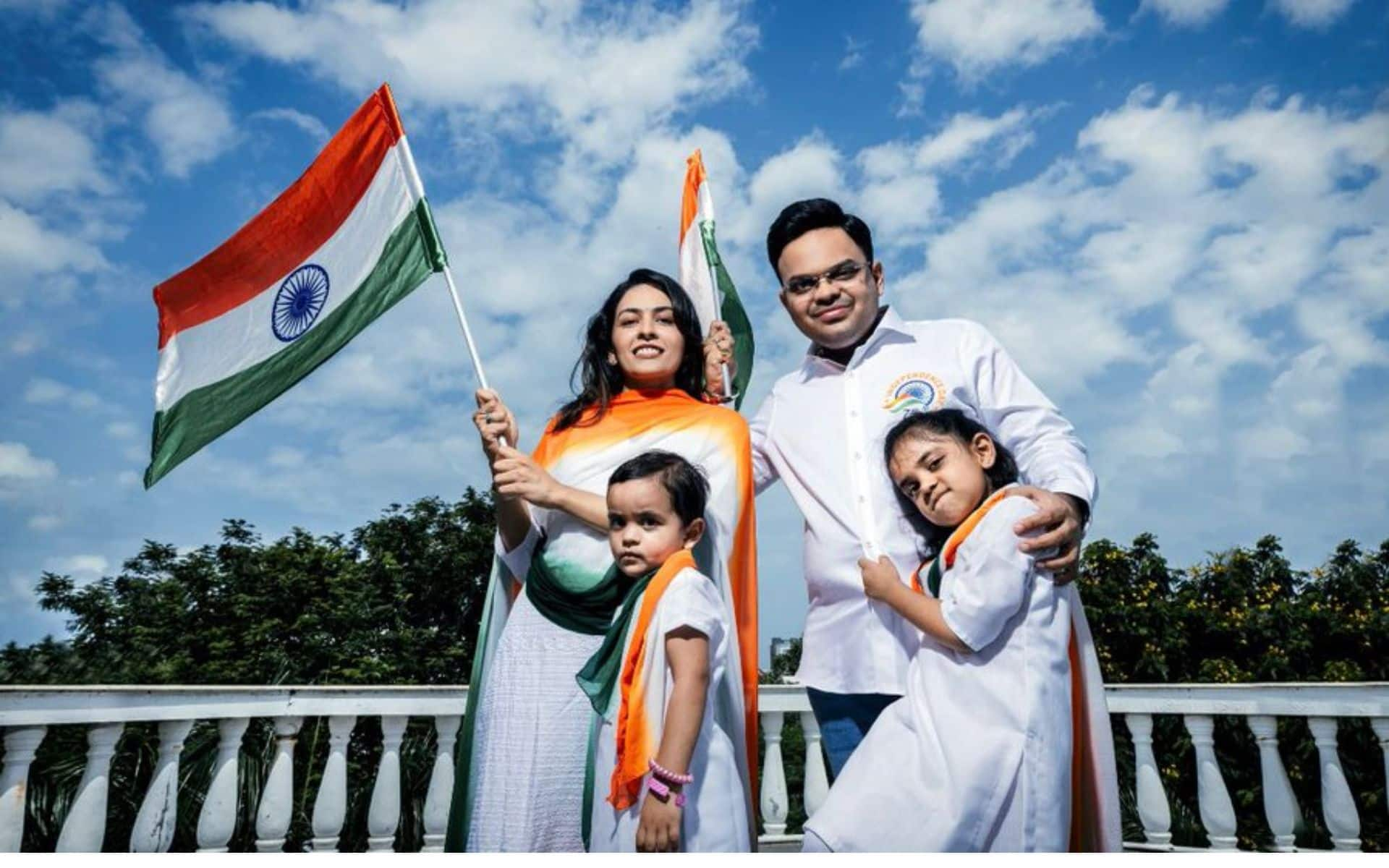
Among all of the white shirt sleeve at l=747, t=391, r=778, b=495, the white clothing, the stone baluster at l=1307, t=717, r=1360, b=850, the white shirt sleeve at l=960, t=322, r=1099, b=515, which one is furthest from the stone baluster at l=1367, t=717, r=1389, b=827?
the white clothing

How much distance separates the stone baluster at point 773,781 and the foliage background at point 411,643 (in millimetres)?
217

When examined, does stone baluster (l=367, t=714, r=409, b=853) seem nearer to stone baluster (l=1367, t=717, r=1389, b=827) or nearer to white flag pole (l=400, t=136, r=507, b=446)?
white flag pole (l=400, t=136, r=507, b=446)

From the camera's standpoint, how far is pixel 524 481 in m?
2.16

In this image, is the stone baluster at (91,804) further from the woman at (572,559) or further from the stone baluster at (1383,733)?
the stone baluster at (1383,733)

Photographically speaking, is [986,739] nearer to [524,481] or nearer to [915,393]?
[915,393]

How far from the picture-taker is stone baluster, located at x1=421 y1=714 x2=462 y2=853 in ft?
11.1

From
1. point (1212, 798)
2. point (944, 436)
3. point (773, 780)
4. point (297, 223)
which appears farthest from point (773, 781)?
point (297, 223)

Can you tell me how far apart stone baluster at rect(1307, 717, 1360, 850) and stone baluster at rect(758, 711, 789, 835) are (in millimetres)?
2009

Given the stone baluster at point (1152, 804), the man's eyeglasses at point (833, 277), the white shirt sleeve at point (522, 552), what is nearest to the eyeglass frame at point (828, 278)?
the man's eyeglasses at point (833, 277)

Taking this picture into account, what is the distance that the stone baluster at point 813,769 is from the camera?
3775 millimetres

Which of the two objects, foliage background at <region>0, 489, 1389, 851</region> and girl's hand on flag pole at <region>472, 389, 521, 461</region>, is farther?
foliage background at <region>0, 489, 1389, 851</region>

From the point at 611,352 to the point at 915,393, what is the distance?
0.84 m
